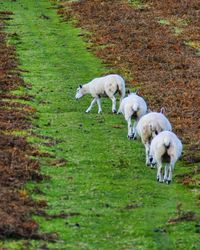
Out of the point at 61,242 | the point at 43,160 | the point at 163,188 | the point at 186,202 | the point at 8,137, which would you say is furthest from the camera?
the point at 8,137

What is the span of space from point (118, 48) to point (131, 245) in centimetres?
3171

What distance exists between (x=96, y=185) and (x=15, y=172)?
224cm

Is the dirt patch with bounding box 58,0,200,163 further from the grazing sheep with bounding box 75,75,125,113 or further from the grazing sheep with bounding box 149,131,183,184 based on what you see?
the grazing sheep with bounding box 149,131,183,184

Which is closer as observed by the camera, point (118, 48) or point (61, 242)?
point (61, 242)

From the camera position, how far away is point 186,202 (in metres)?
19.8

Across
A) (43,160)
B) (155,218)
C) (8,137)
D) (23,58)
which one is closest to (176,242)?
(155,218)

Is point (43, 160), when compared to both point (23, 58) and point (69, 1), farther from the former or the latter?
point (69, 1)

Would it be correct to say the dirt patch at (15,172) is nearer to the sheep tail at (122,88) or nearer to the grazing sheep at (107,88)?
the grazing sheep at (107,88)

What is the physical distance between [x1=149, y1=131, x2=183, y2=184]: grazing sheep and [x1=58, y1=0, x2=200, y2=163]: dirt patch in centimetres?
272

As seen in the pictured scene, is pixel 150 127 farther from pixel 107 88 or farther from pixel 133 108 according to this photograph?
pixel 107 88

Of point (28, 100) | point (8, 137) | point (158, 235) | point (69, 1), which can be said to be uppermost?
point (158, 235)

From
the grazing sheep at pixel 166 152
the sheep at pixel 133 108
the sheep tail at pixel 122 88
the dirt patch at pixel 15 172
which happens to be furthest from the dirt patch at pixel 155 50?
the dirt patch at pixel 15 172


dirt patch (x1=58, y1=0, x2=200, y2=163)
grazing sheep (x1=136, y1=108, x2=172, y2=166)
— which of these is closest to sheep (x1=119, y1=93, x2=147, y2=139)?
dirt patch (x1=58, y1=0, x2=200, y2=163)

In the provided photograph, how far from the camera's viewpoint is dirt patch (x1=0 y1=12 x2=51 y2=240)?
16.2 metres
